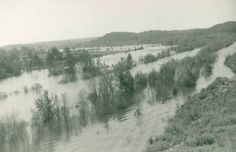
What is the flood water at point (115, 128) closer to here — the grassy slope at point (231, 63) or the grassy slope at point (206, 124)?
the grassy slope at point (231, 63)

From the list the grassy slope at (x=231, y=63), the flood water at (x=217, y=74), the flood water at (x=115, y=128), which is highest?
the grassy slope at (x=231, y=63)

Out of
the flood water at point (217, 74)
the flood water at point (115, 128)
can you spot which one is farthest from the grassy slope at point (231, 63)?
the flood water at point (115, 128)

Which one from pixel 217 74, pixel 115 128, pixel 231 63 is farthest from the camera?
pixel 231 63

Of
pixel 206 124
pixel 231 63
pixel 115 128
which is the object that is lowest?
pixel 115 128

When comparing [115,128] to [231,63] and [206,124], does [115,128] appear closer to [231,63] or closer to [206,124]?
[206,124]

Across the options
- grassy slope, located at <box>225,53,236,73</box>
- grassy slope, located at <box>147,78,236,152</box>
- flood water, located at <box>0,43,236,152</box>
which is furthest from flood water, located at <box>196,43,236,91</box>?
grassy slope, located at <box>147,78,236,152</box>

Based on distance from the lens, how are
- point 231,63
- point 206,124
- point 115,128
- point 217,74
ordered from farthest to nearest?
point 231,63
point 217,74
point 115,128
point 206,124

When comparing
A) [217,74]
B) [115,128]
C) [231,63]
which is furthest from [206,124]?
[231,63]

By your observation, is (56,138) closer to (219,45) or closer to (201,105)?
(201,105)
